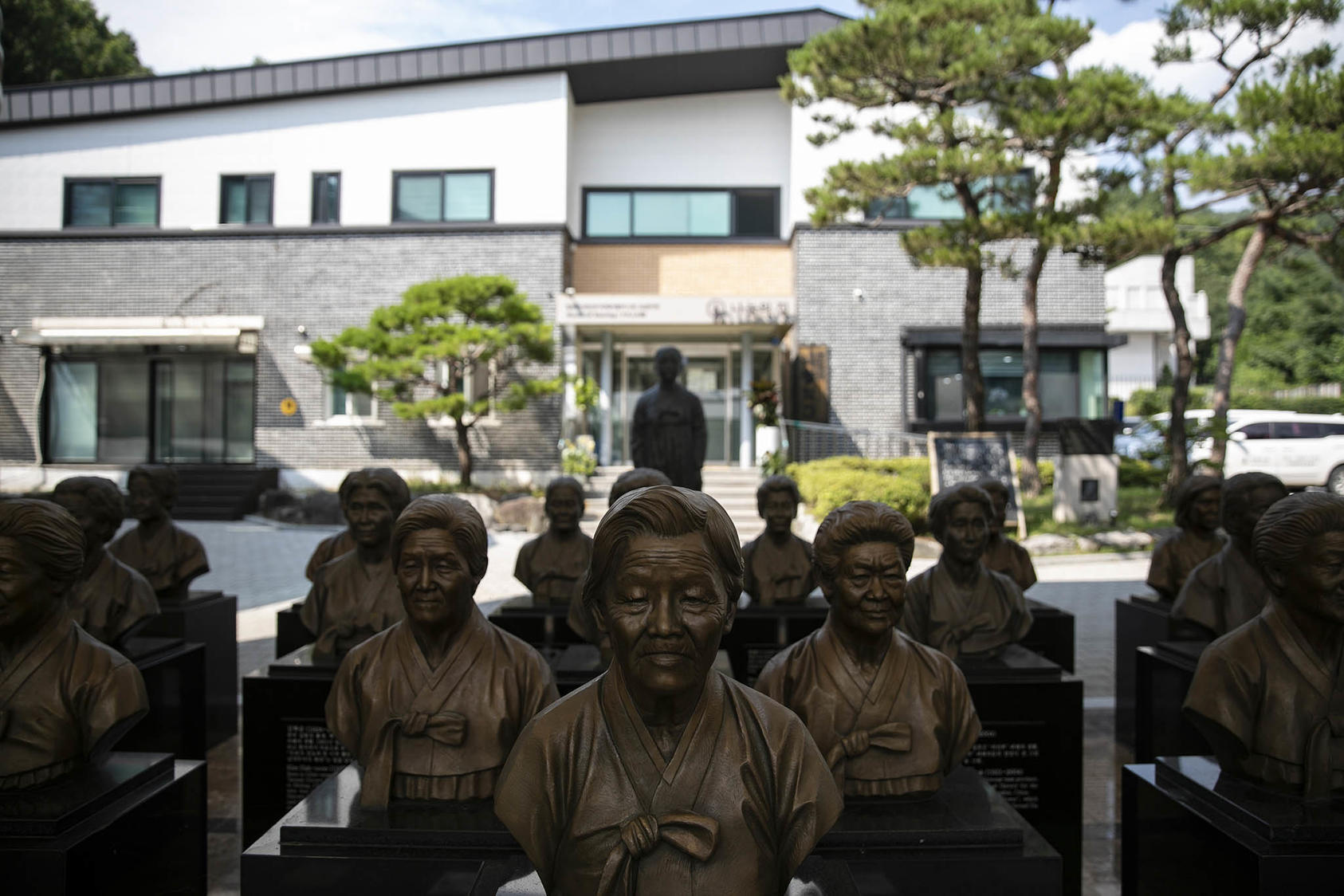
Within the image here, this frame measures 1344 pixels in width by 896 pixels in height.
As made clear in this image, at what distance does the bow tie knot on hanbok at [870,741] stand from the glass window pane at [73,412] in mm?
21541

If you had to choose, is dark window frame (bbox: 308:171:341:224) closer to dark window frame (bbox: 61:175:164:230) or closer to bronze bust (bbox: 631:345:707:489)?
dark window frame (bbox: 61:175:164:230)

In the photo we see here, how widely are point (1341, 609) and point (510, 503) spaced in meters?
14.3

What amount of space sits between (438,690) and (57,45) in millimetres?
28775

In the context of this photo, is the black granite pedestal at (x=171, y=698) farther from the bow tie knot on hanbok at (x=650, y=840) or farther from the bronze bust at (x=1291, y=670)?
the bronze bust at (x=1291, y=670)

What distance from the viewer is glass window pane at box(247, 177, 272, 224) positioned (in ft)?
63.3

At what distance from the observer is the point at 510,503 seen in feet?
53.2

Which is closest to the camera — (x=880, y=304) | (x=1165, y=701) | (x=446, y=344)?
(x=1165, y=701)

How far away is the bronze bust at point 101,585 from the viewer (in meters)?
4.37

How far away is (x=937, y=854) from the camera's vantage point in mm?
2676

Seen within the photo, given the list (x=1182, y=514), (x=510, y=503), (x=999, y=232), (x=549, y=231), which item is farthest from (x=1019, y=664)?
(x=549, y=231)

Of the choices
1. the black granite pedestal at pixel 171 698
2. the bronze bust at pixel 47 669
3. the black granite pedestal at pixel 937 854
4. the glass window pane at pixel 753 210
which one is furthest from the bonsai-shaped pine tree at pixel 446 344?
the black granite pedestal at pixel 937 854

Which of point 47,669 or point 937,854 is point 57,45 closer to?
point 47,669

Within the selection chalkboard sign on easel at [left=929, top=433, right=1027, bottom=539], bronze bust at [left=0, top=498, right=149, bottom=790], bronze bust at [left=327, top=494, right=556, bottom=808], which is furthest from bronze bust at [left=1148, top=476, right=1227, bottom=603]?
chalkboard sign on easel at [left=929, top=433, right=1027, bottom=539]

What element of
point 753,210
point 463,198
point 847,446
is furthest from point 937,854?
point 753,210
